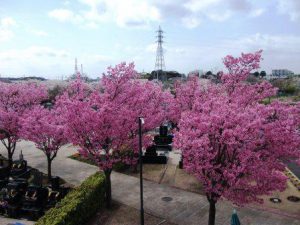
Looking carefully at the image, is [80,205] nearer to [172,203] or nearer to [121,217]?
[121,217]

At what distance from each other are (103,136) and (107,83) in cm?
315

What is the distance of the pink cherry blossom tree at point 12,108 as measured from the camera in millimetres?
24359

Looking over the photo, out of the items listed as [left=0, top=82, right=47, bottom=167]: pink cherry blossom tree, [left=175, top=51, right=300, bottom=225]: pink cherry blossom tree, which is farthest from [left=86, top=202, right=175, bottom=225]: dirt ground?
[left=0, top=82, right=47, bottom=167]: pink cherry blossom tree

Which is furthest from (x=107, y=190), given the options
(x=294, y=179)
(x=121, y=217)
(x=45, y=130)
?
(x=294, y=179)

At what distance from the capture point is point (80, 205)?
1559 cm

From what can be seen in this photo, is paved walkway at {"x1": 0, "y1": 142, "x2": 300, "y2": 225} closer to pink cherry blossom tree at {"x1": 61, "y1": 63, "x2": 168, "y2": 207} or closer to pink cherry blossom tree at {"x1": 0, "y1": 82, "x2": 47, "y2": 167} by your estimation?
pink cherry blossom tree at {"x1": 61, "y1": 63, "x2": 168, "y2": 207}

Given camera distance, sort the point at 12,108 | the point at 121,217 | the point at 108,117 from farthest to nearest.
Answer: the point at 12,108 → the point at 121,217 → the point at 108,117

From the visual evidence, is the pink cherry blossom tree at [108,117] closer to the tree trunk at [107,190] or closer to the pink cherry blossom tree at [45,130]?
the tree trunk at [107,190]

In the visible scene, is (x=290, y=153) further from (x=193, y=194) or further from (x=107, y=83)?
(x=107, y=83)

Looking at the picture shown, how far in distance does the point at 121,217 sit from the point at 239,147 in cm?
781

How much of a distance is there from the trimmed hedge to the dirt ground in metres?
0.42

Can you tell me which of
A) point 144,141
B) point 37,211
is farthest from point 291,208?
Result: point 37,211

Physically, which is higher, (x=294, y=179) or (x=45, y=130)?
(x=45, y=130)

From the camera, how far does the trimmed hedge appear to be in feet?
46.3
